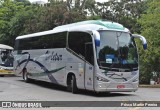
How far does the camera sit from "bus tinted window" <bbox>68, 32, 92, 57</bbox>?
1803 centimetres

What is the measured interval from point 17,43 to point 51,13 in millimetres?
14325

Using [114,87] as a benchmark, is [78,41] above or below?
above

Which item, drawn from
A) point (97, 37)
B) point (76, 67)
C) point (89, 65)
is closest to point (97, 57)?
point (89, 65)

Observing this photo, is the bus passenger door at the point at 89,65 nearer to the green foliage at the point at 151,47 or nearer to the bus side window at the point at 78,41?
the bus side window at the point at 78,41

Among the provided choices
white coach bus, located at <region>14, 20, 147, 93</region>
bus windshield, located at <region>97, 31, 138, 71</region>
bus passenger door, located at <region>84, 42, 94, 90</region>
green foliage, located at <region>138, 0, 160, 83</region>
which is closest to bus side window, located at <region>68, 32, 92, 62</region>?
white coach bus, located at <region>14, 20, 147, 93</region>

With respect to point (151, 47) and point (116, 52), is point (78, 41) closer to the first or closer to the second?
point (116, 52)

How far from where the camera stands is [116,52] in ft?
57.1

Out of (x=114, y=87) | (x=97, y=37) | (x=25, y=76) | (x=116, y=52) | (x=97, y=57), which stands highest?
(x=97, y=37)

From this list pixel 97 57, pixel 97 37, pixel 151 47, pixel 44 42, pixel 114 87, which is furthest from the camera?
pixel 151 47

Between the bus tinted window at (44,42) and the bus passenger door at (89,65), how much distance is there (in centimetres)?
277

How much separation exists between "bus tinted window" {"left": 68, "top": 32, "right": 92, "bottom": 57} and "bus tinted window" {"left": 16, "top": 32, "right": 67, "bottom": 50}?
0.89 metres

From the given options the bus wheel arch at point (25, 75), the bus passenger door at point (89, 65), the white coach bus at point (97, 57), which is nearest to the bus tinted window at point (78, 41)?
the white coach bus at point (97, 57)

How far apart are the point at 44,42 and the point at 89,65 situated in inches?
264

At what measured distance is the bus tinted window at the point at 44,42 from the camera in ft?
68.1
